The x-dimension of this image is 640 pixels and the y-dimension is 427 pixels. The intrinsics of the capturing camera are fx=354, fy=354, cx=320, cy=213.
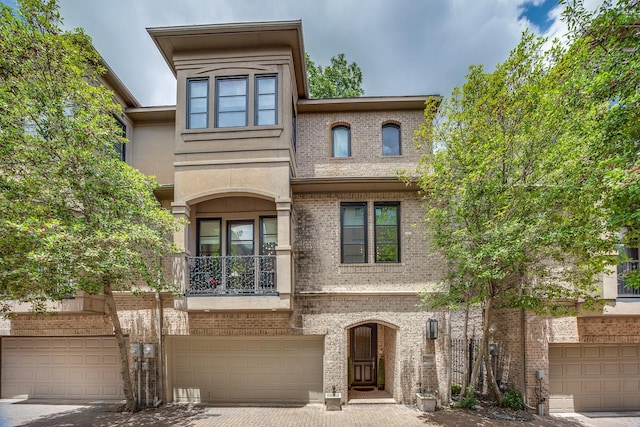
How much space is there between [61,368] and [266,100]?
10174 mm

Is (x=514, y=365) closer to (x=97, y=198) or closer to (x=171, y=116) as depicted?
(x=97, y=198)

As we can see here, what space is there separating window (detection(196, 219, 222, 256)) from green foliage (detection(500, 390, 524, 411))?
895 centimetres

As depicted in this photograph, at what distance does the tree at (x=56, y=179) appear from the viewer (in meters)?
7.19

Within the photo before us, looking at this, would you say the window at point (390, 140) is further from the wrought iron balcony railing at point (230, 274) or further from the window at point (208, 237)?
the window at point (208, 237)

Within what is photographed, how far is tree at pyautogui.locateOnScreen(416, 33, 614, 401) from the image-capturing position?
280 inches

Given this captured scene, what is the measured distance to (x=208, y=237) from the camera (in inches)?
433

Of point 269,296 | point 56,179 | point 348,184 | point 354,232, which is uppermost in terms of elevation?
point 348,184

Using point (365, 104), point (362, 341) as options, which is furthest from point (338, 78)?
Answer: point (362, 341)

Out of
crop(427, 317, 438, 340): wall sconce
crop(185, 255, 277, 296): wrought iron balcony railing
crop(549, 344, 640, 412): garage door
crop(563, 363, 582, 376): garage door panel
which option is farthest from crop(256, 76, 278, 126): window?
crop(563, 363, 582, 376): garage door panel

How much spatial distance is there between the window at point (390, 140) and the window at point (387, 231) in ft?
6.09

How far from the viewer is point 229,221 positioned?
11.0 metres

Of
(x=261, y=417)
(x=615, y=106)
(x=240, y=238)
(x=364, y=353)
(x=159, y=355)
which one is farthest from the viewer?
(x=364, y=353)

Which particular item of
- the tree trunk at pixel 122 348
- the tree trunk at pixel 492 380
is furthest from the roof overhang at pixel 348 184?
the tree trunk at pixel 122 348

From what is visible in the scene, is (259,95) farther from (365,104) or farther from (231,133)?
(365,104)
